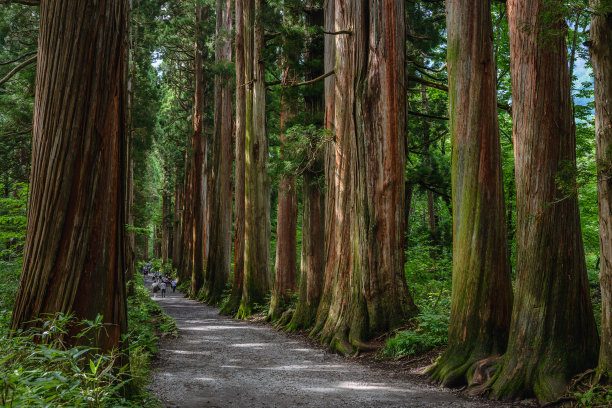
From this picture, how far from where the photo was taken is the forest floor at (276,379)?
17.7 ft

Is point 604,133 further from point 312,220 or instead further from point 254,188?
point 254,188

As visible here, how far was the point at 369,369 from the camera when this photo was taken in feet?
24.6

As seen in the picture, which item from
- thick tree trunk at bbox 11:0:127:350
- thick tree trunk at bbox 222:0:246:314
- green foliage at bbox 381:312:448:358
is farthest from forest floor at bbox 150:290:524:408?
thick tree trunk at bbox 222:0:246:314

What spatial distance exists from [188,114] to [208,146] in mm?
2710

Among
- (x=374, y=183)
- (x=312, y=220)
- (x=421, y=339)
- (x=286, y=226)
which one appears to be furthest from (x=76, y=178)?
(x=286, y=226)

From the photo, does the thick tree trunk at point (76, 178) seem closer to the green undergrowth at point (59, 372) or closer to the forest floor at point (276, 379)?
the green undergrowth at point (59, 372)

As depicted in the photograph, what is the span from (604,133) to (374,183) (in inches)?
200

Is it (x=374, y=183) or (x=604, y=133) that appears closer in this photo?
(x=604, y=133)

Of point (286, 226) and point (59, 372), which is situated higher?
point (286, 226)

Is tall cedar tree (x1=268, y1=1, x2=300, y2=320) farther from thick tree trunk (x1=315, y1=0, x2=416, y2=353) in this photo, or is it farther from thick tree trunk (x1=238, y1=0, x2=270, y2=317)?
thick tree trunk (x1=315, y1=0, x2=416, y2=353)

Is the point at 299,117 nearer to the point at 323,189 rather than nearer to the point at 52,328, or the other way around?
the point at 323,189

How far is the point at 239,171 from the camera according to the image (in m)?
18.7

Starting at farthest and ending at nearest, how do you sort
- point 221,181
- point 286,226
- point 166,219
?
point 166,219
point 221,181
point 286,226

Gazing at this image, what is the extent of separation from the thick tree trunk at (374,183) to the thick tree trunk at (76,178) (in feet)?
17.7
